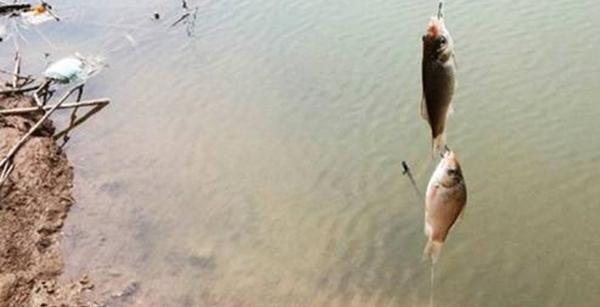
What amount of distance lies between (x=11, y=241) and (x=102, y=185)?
132 centimetres

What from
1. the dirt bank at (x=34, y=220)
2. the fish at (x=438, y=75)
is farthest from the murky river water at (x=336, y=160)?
the fish at (x=438, y=75)

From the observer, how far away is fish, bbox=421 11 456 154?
2.80 metres

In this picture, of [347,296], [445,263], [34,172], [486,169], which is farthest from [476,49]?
[34,172]

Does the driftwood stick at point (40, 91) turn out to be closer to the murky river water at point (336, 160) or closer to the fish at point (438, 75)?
the murky river water at point (336, 160)

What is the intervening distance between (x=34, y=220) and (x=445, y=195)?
4944 mm

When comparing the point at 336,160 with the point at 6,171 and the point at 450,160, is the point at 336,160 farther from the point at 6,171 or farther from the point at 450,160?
the point at 450,160

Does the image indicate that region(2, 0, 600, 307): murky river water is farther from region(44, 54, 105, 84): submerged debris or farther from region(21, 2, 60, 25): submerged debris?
region(21, 2, 60, 25): submerged debris

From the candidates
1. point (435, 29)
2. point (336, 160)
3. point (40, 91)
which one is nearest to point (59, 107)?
point (40, 91)

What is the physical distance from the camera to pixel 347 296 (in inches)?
223

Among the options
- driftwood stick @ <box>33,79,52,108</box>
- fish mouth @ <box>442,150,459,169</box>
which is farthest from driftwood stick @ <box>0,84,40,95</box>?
fish mouth @ <box>442,150,459,169</box>

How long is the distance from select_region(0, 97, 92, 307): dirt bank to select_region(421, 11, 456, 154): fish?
4.00 metres

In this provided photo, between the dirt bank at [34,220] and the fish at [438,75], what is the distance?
13.1 ft

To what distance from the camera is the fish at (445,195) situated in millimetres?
3053

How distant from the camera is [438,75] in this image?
2.93m
